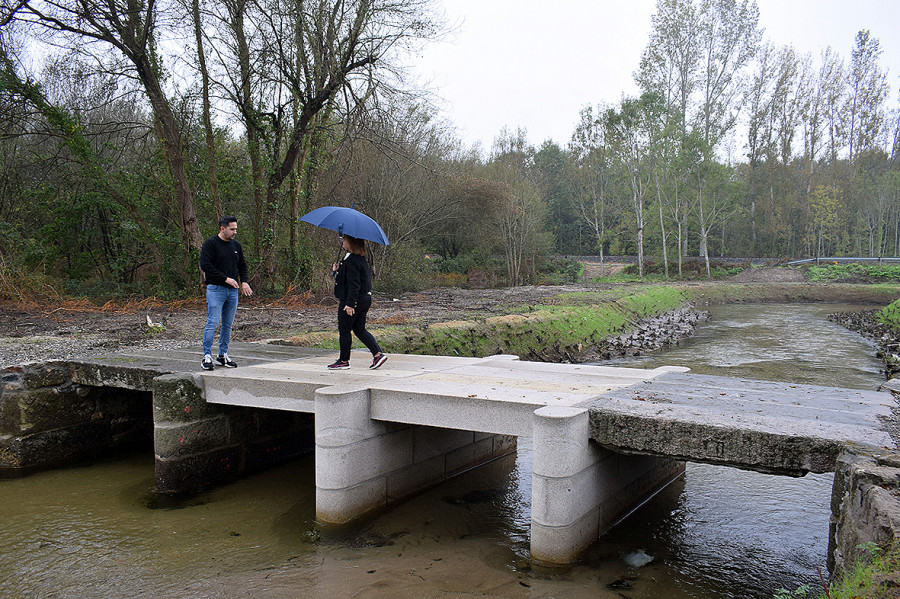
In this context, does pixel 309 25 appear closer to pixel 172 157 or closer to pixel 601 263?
pixel 172 157

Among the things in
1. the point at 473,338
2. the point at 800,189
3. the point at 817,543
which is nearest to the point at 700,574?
the point at 817,543

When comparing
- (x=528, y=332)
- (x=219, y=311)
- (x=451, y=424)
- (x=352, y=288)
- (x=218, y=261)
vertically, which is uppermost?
(x=218, y=261)

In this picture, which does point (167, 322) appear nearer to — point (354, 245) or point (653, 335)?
point (354, 245)

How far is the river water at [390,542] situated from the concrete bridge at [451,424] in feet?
1.03

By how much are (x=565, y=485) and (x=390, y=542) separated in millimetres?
1873

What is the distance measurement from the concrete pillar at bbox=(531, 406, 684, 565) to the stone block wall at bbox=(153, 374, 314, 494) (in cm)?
428

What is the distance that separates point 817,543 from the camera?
599 centimetres

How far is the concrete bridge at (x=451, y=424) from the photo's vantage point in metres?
5.26

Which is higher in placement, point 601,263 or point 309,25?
point 309,25

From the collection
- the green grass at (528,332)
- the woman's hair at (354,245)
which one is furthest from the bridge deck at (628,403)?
the green grass at (528,332)

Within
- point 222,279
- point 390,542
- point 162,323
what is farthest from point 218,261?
point 162,323

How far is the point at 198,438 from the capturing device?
7.63 m

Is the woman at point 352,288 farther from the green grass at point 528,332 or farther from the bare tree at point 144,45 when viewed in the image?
the bare tree at point 144,45

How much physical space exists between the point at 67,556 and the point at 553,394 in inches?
188
